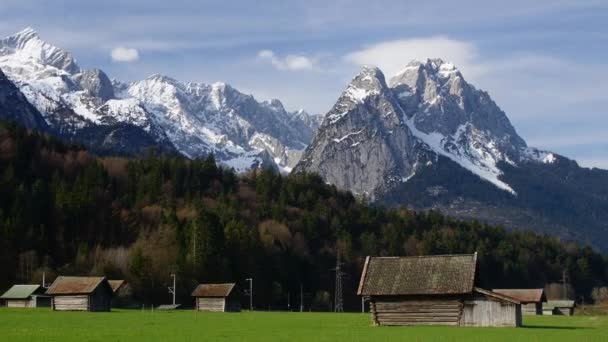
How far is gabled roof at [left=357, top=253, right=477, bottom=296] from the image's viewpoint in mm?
77250

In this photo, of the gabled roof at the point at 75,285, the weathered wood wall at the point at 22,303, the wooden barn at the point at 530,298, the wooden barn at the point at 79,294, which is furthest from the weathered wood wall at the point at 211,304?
the wooden barn at the point at 530,298

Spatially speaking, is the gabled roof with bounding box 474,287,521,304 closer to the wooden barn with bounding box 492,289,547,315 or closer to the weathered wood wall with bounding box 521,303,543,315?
the wooden barn with bounding box 492,289,547,315

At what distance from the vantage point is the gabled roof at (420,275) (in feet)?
253

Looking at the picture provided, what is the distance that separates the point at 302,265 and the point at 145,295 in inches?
1961

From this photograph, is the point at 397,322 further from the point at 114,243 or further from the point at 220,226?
the point at 114,243

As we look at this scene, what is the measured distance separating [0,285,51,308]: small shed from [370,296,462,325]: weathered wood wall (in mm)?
51116

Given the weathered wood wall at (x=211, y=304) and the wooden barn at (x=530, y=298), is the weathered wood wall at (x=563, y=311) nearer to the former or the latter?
the wooden barn at (x=530, y=298)

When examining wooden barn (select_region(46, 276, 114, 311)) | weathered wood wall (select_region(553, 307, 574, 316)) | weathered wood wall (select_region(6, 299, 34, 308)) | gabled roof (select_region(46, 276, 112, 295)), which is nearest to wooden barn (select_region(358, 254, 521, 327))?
wooden barn (select_region(46, 276, 114, 311))

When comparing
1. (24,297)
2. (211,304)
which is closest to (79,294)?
(24,297)

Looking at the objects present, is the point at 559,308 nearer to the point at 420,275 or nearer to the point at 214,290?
the point at 214,290

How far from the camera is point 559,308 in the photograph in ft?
528

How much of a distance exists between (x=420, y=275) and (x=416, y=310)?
2.91 metres

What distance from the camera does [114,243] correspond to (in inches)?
6841

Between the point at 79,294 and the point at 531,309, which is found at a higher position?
the point at 79,294
